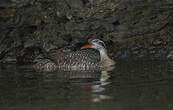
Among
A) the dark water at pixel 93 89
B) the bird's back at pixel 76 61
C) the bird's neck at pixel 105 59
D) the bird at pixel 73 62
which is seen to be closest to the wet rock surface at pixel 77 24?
the bird's neck at pixel 105 59

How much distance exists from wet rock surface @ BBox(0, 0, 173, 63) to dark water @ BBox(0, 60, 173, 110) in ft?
9.49

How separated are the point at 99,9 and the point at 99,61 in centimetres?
250

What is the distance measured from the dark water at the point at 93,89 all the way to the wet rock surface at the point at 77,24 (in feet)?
9.49

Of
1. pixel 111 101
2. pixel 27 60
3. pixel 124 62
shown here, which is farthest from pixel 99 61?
pixel 111 101

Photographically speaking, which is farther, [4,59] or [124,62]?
[4,59]

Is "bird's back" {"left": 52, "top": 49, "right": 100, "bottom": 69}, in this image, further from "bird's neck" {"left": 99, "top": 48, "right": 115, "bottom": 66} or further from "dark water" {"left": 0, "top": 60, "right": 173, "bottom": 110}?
"dark water" {"left": 0, "top": 60, "right": 173, "bottom": 110}

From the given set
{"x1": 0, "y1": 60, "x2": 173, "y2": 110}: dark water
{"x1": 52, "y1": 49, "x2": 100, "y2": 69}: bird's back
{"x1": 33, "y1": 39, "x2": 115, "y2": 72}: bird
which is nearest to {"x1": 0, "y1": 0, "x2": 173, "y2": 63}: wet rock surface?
{"x1": 33, "y1": 39, "x2": 115, "y2": 72}: bird

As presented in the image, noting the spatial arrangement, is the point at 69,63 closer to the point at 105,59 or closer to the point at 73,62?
the point at 73,62

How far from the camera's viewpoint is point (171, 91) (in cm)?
726

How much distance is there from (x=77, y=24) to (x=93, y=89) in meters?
6.51

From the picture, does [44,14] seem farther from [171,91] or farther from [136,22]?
[171,91]

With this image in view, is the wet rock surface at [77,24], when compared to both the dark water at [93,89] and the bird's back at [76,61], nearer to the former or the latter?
the bird's back at [76,61]

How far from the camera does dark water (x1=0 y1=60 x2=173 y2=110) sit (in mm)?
6500

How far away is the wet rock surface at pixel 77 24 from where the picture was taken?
45.6 ft
